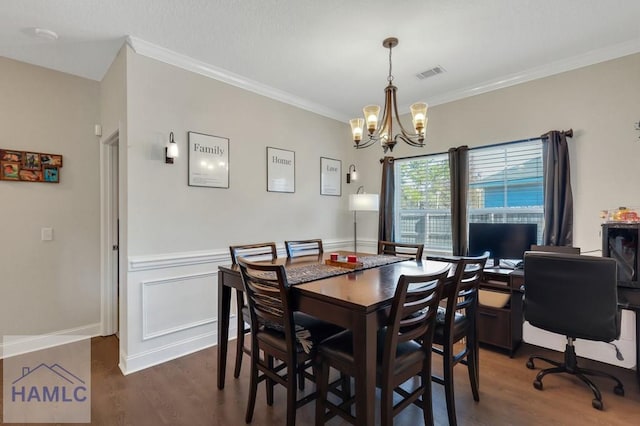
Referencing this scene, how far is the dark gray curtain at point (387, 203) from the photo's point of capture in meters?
4.20

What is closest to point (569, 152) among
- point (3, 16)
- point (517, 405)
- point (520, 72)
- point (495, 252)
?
point (520, 72)

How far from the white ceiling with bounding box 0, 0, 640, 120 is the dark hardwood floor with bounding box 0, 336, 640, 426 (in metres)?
2.75

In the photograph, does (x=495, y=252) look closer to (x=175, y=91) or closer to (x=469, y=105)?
(x=469, y=105)


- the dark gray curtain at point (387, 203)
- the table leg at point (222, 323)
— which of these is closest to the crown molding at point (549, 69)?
the dark gray curtain at point (387, 203)

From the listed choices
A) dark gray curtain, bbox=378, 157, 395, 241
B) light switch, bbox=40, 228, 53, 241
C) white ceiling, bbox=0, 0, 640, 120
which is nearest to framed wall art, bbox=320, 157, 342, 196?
dark gray curtain, bbox=378, 157, 395, 241

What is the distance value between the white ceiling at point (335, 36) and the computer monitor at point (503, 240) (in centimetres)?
155

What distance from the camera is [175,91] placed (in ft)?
9.33

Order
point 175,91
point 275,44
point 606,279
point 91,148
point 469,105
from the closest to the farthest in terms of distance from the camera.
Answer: point 606,279 < point 275,44 < point 175,91 < point 91,148 < point 469,105

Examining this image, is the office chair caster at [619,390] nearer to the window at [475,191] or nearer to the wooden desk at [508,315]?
the wooden desk at [508,315]

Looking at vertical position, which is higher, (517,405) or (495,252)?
(495,252)

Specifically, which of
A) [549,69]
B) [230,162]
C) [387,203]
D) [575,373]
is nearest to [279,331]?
[230,162]

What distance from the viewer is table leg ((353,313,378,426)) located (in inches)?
52.9

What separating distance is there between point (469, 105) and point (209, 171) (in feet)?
9.98

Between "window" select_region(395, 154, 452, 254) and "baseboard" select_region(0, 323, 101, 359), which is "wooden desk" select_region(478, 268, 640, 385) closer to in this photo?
"window" select_region(395, 154, 452, 254)
